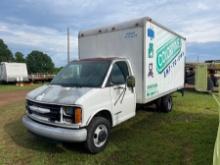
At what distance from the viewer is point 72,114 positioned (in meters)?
4.59

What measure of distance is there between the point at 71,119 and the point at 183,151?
8.19 ft

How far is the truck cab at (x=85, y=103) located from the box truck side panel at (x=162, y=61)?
2.28 feet

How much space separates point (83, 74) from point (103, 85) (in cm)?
74

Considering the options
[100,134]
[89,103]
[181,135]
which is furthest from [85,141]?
[181,135]

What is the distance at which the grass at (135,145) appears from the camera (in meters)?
4.77

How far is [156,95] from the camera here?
23.6 ft

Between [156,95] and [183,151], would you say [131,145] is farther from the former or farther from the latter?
[156,95]

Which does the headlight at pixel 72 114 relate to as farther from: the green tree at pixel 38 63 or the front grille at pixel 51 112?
the green tree at pixel 38 63

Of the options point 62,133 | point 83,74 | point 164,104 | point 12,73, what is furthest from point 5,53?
point 62,133

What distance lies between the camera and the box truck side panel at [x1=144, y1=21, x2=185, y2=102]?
642 centimetres

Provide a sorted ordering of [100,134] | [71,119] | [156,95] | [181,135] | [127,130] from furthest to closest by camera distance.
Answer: [156,95] → [127,130] → [181,135] → [100,134] → [71,119]

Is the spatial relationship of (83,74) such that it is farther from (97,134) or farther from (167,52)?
(167,52)

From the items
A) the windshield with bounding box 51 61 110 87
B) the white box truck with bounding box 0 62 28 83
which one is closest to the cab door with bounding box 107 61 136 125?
the windshield with bounding box 51 61 110 87

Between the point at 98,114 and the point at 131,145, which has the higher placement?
the point at 98,114
